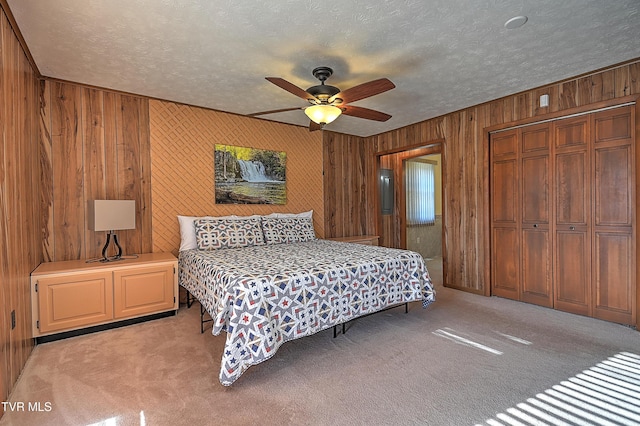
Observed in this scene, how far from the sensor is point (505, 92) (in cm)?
365

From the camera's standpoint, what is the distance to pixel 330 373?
2.20 meters

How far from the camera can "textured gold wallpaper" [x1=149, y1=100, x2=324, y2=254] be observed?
384cm

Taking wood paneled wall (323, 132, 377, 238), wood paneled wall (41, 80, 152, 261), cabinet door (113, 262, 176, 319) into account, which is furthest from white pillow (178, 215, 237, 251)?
wood paneled wall (323, 132, 377, 238)

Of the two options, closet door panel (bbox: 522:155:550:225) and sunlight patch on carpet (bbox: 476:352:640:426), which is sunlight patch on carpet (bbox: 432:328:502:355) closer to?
sunlight patch on carpet (bbox: 476:352:640:426)

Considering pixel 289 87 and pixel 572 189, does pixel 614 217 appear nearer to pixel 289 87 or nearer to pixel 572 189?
pixel 572 189

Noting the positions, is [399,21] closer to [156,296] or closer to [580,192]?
[580,192]

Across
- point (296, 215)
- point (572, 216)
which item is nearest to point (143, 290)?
point (296, 215)

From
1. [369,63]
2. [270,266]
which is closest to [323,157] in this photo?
[369,63]

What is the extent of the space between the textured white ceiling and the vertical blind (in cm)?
309

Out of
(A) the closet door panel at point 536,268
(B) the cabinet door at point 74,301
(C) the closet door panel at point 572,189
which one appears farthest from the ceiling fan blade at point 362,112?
(B) the cabinet door at point 74,301

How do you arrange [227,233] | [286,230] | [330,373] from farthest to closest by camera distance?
[286,230], [227,233], [330,373]

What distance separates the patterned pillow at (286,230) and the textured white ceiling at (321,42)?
5.67 ft

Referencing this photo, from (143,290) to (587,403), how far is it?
12.2ft

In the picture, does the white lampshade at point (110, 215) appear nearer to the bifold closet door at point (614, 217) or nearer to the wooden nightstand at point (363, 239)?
the wooden nightstand at point (363, 239)
